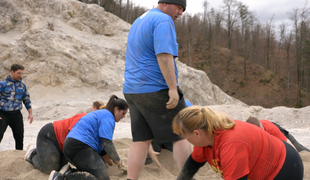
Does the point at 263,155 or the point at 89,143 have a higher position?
the point at 263,155

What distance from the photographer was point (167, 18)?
198 centimetres

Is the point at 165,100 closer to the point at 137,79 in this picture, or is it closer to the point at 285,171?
the point at 137,79

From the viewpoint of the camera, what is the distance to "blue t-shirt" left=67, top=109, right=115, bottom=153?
2672 millimetres

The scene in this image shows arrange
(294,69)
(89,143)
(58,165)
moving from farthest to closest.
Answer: (294,69) → (58,165) → (89,143)

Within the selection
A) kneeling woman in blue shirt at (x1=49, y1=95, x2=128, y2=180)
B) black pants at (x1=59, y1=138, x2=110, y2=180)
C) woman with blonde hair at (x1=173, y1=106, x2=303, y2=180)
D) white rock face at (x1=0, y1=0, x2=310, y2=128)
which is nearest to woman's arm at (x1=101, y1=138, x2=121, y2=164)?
kneeling woman in blue shirt at (x1=49, y1=95, x2=128, y2=180)

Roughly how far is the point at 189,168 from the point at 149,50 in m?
1.05

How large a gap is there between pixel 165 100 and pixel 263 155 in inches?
33.1

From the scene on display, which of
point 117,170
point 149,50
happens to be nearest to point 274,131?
point 149,50

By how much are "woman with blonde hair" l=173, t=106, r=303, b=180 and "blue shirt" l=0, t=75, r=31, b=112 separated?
11.2 ft

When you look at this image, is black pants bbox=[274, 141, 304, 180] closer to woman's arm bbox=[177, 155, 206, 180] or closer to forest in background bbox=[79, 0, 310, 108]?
woman's arm bbox=[177, 155, 206, 180]

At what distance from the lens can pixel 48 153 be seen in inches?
115

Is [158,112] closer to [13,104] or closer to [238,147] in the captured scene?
[238,147]

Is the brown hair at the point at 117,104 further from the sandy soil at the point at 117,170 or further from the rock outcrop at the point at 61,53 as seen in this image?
the rock outcrop at the point at 61,53

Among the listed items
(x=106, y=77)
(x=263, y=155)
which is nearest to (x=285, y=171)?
(x=263, y=155)
